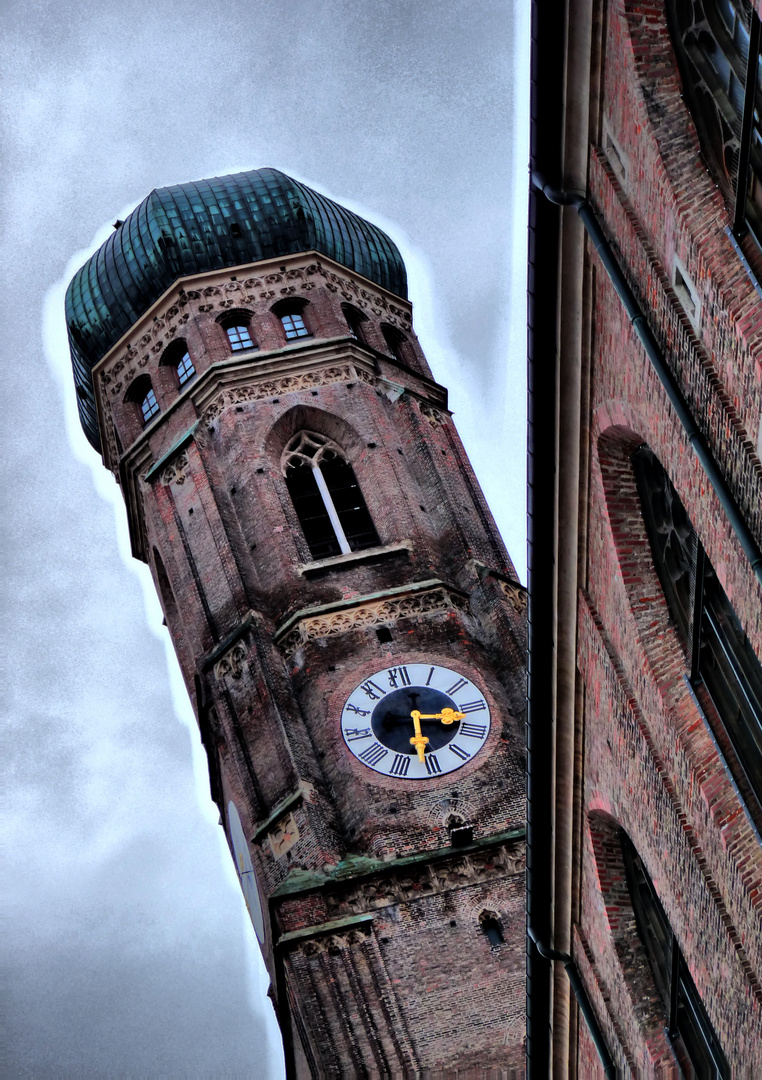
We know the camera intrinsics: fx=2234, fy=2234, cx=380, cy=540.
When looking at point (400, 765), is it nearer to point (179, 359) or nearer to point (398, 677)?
point (398, 677)

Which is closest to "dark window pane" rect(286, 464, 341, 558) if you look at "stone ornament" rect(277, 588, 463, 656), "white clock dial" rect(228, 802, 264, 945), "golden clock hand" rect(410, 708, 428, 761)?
"stone ornament" rect(277, 588, 463, 656)

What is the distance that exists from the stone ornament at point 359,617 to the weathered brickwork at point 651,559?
1879cm

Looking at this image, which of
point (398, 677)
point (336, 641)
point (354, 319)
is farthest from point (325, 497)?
point (354, 319)

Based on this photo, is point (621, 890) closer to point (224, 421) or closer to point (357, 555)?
point (357, 555)

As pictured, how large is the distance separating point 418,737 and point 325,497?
23.3 feet

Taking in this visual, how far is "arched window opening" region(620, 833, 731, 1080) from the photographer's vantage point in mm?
19828

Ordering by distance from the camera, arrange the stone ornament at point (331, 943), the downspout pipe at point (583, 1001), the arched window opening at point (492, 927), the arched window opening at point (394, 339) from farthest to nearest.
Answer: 1. the arched window opening at point (394, 339)
2. the arched window opening at point (492, 927)
3. the stone ornament at point (331, 943)
4. the downspout pipe at point (583, 1001)

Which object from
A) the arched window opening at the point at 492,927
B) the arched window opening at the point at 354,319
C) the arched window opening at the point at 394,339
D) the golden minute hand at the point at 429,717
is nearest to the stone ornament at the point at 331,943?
the arched window opening at the point at 492,927

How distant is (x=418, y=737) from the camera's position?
38875mm

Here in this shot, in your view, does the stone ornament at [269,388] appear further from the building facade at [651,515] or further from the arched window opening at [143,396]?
the building facade at [651,515]

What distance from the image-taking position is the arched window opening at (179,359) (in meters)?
47.5

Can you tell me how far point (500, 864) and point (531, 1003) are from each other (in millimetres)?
11598

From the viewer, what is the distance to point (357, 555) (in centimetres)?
4222

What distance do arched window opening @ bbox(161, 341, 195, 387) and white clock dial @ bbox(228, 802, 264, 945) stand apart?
10481 mm
